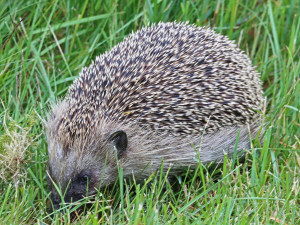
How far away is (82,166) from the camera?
14.8ft

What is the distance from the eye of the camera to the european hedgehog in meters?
4.57

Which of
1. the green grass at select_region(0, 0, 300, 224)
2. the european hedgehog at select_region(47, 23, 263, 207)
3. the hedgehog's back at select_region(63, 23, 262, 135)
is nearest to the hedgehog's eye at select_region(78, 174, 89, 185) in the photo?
the european hedgehog at select_region(47, 23, 263, 207)

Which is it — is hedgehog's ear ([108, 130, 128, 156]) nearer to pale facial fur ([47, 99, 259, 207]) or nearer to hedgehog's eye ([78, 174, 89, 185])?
pale facial fur ([47, 99, 259, 207])

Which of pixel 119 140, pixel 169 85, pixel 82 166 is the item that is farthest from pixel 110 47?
pixel 82 166

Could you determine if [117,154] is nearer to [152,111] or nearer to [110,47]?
[152,111]

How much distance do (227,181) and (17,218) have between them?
5.53ft

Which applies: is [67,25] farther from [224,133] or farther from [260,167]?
[260,167]

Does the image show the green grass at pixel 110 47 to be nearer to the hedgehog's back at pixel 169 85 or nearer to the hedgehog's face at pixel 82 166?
→ the hedgehog's face at pixel 82 166

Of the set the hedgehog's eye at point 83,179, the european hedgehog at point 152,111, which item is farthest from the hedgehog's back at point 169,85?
the hedgehog's eye at point 83,179

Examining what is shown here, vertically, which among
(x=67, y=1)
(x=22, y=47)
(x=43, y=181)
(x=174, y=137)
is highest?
(x=67, y=1)

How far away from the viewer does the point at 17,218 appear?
13.9ft

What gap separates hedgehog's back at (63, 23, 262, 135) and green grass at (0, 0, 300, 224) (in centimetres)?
43

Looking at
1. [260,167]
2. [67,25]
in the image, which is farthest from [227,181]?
[67,25]

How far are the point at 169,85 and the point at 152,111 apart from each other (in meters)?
0.28
